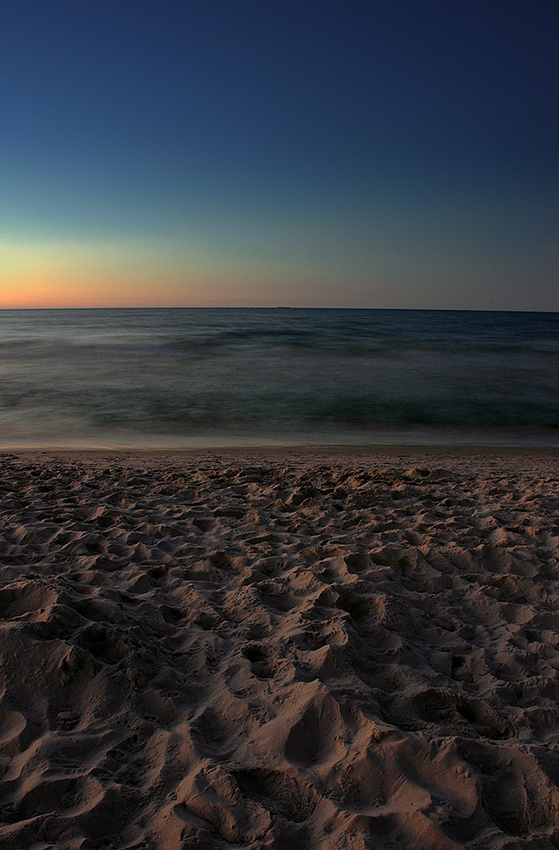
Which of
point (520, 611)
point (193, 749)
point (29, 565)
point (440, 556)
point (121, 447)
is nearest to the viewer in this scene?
point (193, 749)

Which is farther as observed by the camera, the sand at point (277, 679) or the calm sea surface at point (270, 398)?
the calm sea surface at point (270, 398)

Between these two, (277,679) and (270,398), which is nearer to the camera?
(277,679)

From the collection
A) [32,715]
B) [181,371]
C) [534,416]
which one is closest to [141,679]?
[32,715]

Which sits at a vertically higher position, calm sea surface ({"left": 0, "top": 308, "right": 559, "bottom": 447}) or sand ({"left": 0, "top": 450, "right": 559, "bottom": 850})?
sand ({"left": 0, "top": 450, "right": 559, "bottom": 850})

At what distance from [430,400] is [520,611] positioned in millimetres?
16145

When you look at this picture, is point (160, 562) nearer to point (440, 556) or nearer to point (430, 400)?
→ point (440, 556)

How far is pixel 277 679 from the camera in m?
3.14

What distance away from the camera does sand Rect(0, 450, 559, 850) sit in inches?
89.7

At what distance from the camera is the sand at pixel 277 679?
2.28 m

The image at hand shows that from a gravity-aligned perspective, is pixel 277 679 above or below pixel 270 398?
above

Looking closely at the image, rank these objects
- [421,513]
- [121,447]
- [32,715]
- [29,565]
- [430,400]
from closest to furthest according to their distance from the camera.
Result: [32,715] → [29,565] → [421,513] → [121,447] → [430,400]

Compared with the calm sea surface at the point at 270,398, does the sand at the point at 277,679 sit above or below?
above

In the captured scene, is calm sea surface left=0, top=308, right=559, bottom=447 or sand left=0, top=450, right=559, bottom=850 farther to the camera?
calm sea surface left=0, top=308, right=559, bottom=447

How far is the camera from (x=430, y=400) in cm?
1956
